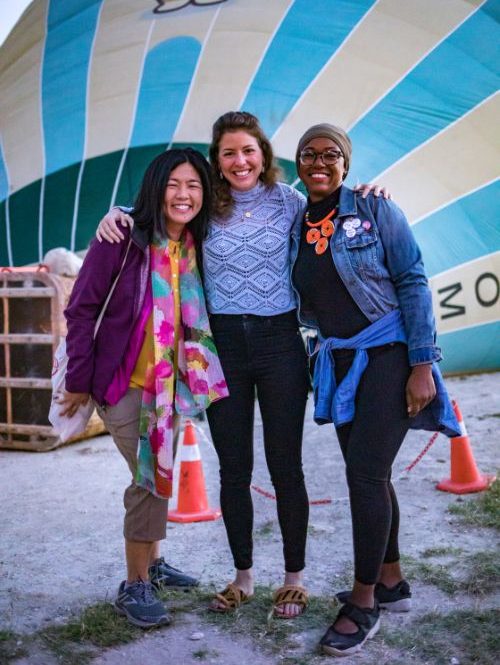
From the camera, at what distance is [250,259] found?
8.30 feet

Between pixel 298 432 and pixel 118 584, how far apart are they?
37.3 inches

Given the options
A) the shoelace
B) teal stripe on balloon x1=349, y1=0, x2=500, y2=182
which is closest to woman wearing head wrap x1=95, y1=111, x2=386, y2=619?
the shoelace

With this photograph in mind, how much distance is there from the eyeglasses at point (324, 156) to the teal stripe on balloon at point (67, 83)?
4.83m

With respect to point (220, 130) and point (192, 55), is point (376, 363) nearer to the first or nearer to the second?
point (220, 130)

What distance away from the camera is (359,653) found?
2238 millimetres

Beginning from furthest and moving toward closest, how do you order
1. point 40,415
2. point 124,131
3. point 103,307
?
point 124,131
point 40,415
point 103,307

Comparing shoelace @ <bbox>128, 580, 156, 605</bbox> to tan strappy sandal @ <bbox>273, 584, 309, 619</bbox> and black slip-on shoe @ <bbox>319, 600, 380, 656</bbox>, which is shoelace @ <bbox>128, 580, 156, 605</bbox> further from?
black slip-on shoe @ <bbox>319, 600, 380, 656</bbox>

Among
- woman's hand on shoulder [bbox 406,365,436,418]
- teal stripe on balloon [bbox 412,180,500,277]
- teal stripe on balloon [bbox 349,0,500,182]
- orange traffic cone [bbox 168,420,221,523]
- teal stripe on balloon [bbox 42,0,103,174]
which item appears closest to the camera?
woman's hand on shoulder [bbox 406,365,436,418]

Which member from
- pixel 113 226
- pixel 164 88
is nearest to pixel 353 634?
pixel 113 226

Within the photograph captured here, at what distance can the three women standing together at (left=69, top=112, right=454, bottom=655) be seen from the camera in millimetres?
2324

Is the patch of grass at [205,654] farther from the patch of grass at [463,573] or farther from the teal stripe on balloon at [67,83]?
the teal stripe on balloon at [67,83]

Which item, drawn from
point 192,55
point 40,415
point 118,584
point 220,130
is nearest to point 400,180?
point 192,55

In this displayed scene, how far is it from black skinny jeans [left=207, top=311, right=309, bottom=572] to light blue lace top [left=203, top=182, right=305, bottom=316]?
46mm

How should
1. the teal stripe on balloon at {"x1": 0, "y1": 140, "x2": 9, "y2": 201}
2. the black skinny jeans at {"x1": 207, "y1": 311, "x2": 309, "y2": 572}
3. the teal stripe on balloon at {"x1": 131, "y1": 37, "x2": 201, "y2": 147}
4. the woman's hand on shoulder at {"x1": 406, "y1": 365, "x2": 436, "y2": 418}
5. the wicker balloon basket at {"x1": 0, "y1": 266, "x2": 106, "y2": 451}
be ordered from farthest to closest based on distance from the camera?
the teal stripe on balloon at {"x1": 0, "y1": 140, "x2": 9, "y2": 201}
the teal stripe on balloon at {"x1": 131, "y1": 37, "x2": 201, "y2": 147}
the wicker balloon basket at {"x1": 0, "y1": 266, "x2": 106, "y2": 451}
the black skinny jeans at {"x1": 207, "y1": 311, "x2": 309, "y2": 572}
the woman's hand on shoulder at {"x1": 406, "y1": 365, "x2": 436, "y2": 418}
